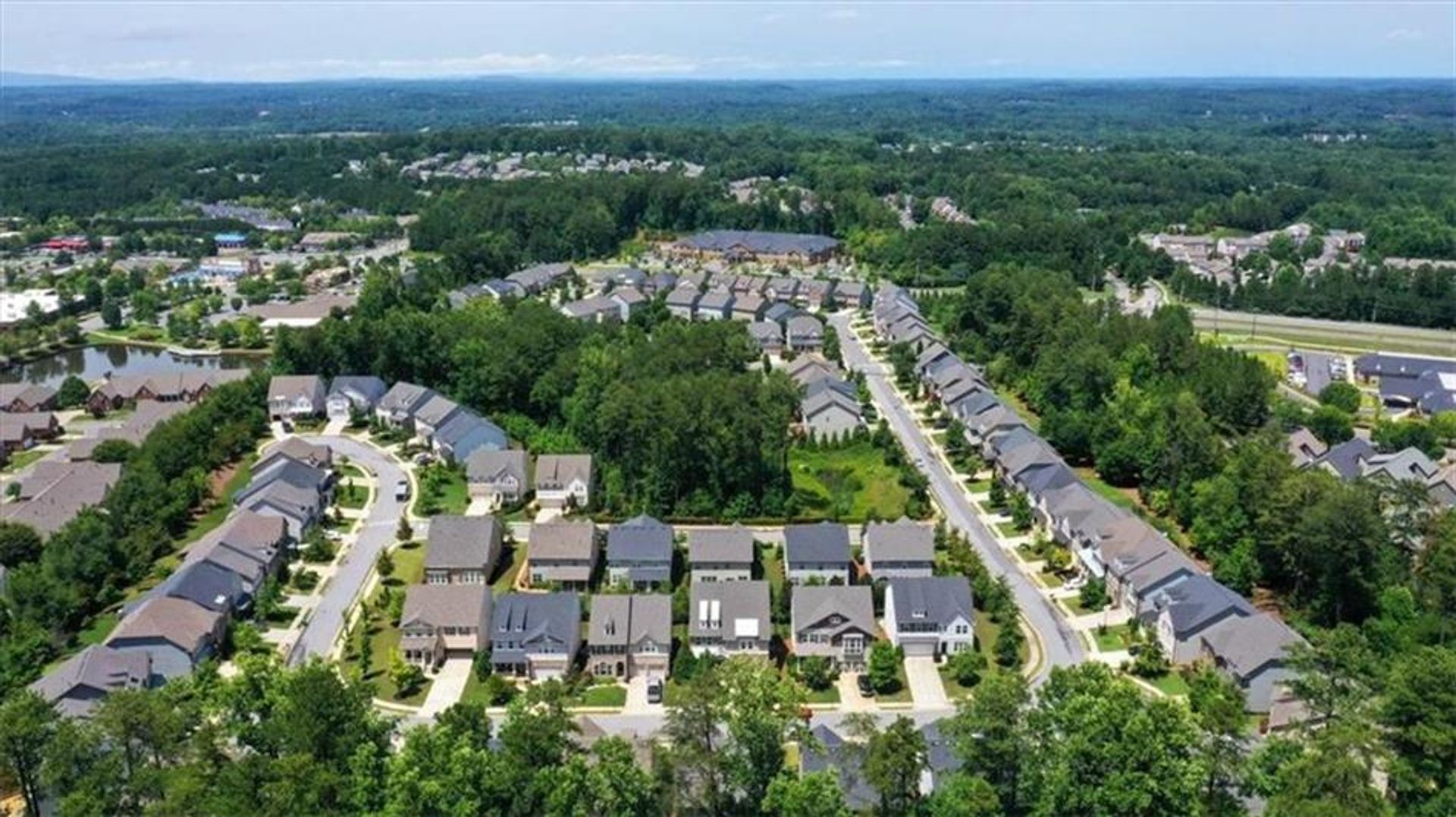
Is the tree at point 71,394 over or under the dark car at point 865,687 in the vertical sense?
over

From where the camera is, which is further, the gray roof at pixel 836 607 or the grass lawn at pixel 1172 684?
the gray roof at pixel 836 607

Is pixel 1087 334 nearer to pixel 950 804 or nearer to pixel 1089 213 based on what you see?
pixel 950 804

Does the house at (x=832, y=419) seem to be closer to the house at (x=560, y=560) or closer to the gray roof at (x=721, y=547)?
the gray roof at (x=721, y=547)

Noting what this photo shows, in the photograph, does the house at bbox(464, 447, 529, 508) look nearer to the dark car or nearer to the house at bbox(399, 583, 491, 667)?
the house at bbox(399, 583, 491, 667)

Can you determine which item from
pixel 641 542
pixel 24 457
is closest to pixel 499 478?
pixel 641 542

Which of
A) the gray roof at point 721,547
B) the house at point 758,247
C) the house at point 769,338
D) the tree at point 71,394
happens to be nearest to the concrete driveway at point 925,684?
the gray roof at point 721,547

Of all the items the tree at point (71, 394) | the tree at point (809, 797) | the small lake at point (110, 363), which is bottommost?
the small lake at point (110, 363)
